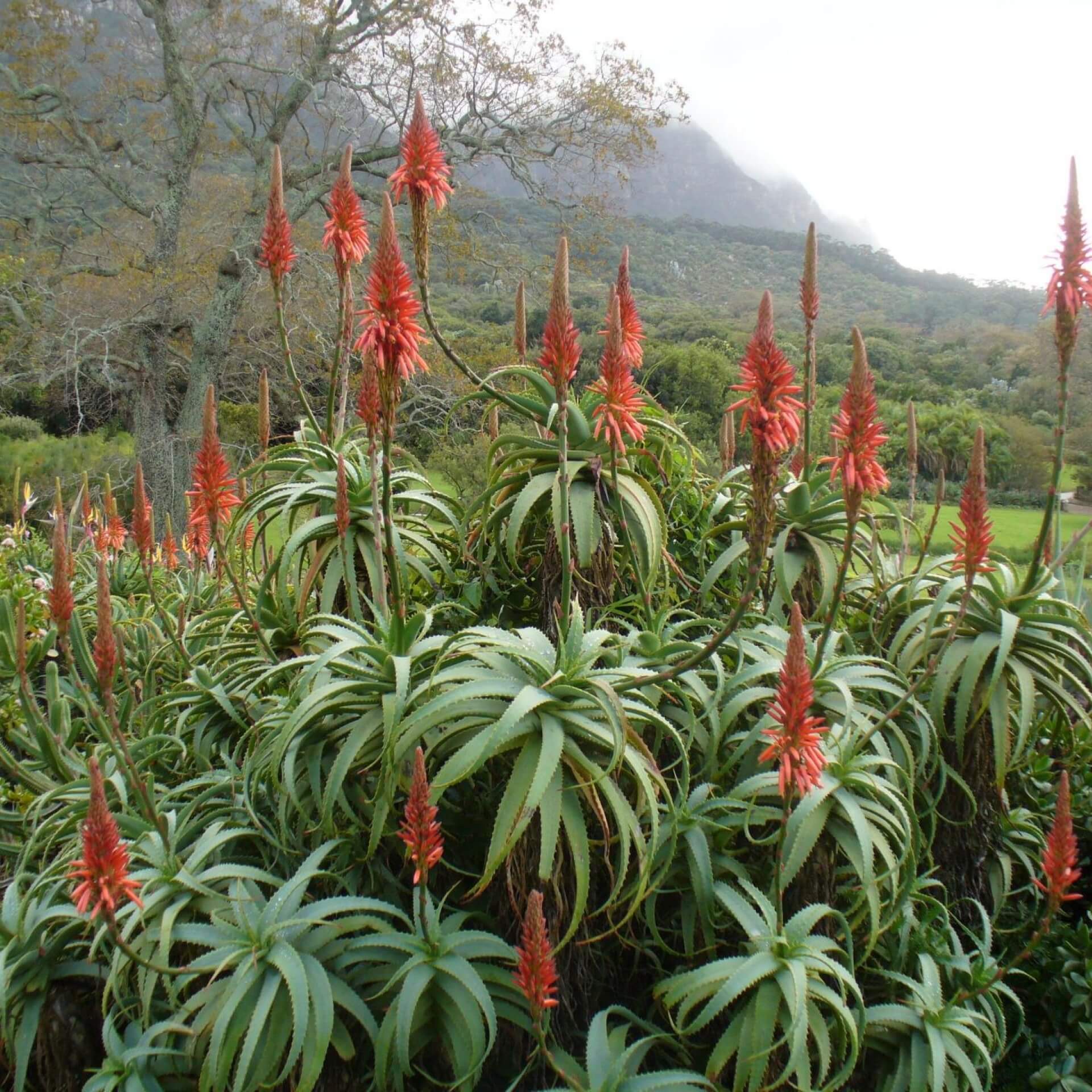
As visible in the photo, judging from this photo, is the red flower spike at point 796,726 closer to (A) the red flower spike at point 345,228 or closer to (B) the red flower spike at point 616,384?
(B) the red flower spike at point 616,384

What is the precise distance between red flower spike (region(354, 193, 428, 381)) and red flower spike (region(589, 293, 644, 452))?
16.3 inches

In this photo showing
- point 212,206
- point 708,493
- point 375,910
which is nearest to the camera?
point 375,910

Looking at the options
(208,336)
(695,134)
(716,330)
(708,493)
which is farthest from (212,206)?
(695,134)

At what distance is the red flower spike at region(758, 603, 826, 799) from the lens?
140 cm

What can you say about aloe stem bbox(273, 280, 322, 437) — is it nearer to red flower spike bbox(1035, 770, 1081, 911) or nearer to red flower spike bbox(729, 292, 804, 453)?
red flower spike bbox(729, 292, 804, 453)

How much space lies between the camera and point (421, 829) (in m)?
1.42

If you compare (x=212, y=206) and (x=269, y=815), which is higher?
(x=212, y=206)

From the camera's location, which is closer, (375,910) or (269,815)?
(375,910)

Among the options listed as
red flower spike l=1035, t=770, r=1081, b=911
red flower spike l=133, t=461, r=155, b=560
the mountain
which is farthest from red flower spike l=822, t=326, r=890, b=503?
the mountain

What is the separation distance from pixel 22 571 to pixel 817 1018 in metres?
4.32

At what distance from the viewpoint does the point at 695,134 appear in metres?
106

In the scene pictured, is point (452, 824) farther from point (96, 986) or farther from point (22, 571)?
point (22, 571)

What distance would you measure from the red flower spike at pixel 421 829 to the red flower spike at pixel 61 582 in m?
0.99

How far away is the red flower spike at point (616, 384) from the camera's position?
1.77 meters
